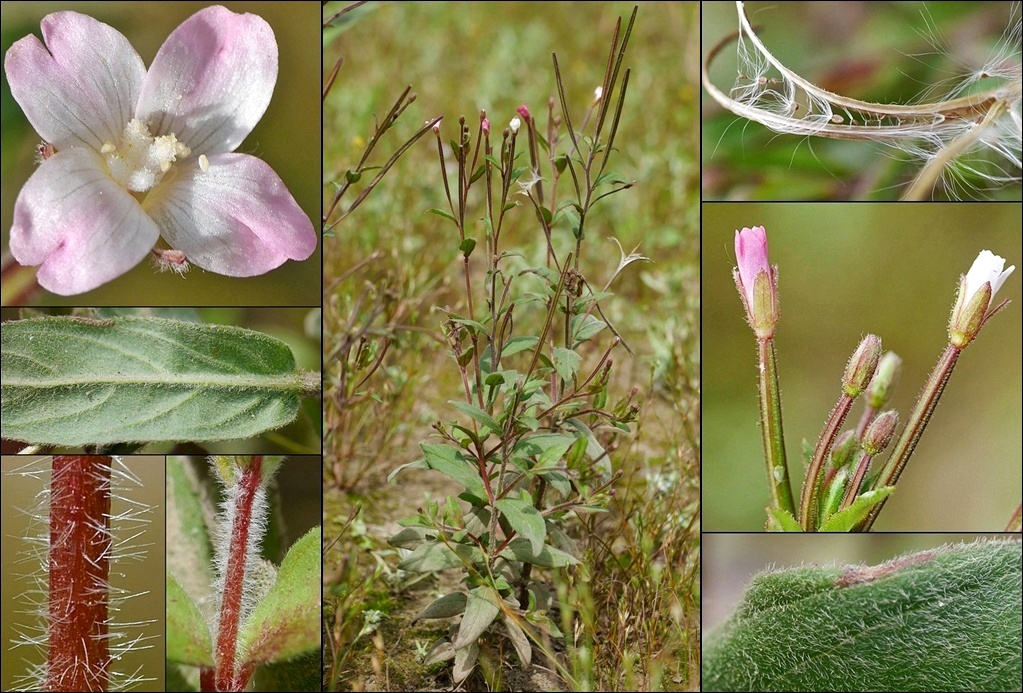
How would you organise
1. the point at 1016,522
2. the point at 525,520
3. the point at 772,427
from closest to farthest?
the point at 525,520 < the point at 772,427 < the point at 1016,522

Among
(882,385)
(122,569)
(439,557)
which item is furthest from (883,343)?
(122,569)

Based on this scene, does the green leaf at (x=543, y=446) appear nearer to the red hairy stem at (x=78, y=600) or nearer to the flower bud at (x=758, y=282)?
the flower bud at (x=758, y=282)

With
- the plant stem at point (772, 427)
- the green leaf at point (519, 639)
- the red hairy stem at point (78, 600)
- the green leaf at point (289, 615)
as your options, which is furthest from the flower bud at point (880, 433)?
the red hairy stem at point (78, 600)

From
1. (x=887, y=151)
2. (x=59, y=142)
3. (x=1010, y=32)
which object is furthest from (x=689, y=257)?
(x=59, y=142)

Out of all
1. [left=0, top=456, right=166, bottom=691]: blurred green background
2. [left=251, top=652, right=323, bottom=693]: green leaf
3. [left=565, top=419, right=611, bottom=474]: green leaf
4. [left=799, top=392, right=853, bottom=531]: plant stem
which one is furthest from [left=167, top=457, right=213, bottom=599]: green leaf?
[left=799, top=392, right=853, bottom=531]: plant stem

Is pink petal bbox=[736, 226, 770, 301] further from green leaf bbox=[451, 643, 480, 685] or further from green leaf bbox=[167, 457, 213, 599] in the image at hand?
green leaf bbox=[167, 457, 213, 599]

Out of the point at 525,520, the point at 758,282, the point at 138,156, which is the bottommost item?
the point at 525,520

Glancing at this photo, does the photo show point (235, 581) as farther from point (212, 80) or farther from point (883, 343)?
point (883, 343)
